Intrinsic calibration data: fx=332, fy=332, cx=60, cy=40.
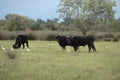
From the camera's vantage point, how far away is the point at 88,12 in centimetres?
5953

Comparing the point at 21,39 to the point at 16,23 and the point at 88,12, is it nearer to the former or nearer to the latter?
the point at 88,12

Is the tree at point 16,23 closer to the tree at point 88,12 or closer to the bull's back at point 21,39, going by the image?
the tree at point 88,12

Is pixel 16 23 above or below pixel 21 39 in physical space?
above

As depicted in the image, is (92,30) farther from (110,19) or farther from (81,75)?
(81,75)

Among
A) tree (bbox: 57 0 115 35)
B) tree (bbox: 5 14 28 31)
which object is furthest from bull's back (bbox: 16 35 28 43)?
tree (bbox: 5 14 28 31)

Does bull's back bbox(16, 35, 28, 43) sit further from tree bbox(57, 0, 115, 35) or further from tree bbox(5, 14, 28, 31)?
tree bbox(5, 14, 28, 31)

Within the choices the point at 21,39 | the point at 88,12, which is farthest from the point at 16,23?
the point at 21,39

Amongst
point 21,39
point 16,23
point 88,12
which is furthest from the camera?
point 16,23

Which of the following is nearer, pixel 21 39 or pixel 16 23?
pixel 21 39

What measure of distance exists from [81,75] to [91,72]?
116 centimetres

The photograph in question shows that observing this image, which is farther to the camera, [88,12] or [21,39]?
[88,12]

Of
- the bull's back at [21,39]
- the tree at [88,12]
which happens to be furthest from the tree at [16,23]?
the bull's back at [21,39]

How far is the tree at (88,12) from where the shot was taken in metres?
59.2

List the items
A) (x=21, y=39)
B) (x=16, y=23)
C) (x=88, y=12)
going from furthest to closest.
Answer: (x=16, y=23) < (x=88, y=12) < (x=21, y=39)
